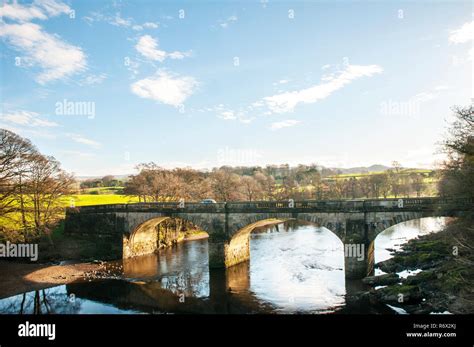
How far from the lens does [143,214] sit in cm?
3516

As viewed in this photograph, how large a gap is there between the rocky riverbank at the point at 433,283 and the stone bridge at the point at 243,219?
2.18m

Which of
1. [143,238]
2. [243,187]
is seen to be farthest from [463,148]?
[243,187]

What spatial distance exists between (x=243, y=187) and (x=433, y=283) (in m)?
44.1

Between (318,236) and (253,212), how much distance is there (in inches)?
808

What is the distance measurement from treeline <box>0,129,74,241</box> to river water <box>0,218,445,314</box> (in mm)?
8013

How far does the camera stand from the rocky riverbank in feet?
61.7

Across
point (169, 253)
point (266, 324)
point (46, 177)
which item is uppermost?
point (46, 177)

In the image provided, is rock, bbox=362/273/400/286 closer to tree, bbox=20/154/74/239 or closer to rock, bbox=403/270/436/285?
rock, bbox=403/270/436/285

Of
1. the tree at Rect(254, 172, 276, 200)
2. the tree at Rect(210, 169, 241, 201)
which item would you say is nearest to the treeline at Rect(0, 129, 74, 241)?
the tree at Rect(210, 169, 241, 201)

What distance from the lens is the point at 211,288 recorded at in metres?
25.7

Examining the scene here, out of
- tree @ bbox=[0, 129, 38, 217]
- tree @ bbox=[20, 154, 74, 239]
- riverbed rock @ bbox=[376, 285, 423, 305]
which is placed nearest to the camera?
riverbed rock @ bbox=[376, 285, 423, 305]

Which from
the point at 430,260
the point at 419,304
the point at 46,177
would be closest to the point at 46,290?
the point at 46,177

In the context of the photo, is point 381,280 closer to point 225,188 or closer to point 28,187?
point 28,187

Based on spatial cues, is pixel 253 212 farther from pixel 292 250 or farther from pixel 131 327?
pixel 131 327
